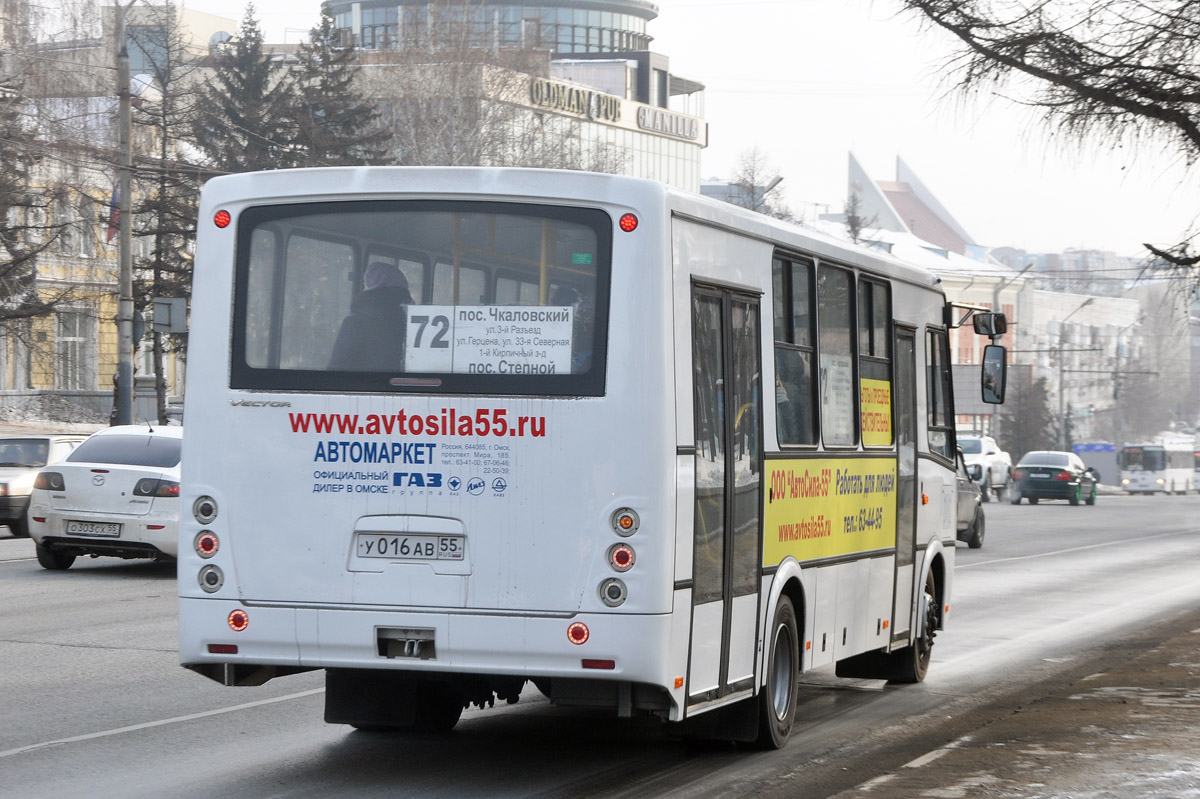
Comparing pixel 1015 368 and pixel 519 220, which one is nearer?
pixel 519 220

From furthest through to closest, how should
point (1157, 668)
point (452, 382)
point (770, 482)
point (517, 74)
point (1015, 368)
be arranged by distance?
1. point (1015, 368)
2. point (517, 74)
3. point (1157, 668)
4. point (770, 482)
5. point (452, 382)

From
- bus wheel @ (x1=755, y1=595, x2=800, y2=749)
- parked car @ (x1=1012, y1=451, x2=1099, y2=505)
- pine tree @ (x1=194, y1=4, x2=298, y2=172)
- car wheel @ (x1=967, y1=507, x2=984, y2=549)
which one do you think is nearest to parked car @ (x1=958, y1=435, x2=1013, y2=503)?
parked car @ (x1=1012, y1=451, x2=1099, y2=505)

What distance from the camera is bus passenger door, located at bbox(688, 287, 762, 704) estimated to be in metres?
7.91

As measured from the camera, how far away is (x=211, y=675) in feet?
26.2

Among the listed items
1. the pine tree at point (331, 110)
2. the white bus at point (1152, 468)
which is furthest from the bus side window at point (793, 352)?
the white bus at point (1152, 468)

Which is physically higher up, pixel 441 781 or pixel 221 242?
pixel 221 242

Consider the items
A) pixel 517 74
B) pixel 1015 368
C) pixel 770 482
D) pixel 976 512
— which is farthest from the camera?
pixel 1015 368

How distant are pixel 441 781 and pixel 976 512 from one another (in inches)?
894

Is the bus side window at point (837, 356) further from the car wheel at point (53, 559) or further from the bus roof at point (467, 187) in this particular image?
the car wheel at point (53, 559)

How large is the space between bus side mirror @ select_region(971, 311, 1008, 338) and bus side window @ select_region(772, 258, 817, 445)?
363 centimetres

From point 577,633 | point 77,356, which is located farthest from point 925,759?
point 77,356

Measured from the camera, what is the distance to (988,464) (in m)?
57.7

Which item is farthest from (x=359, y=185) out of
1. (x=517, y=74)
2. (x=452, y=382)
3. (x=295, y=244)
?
(x=517, y=74)

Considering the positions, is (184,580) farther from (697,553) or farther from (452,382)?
(697,553)
